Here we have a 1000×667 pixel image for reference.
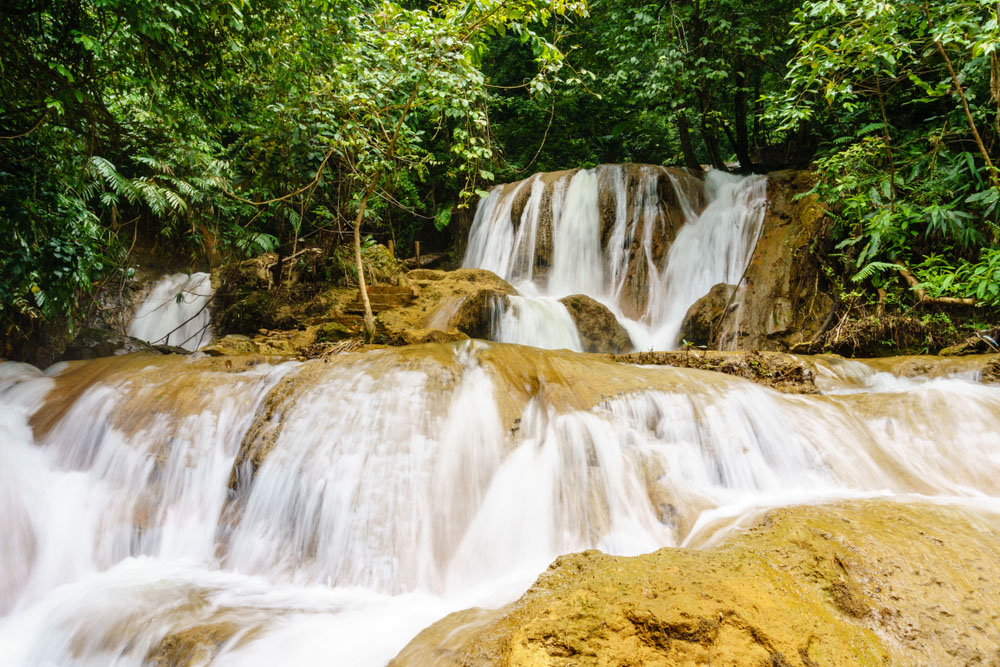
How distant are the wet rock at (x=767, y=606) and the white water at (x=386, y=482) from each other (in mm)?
1268

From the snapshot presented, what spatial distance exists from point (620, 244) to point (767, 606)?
9.83 metres

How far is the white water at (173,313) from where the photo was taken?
31.2ft

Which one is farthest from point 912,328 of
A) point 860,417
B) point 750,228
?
point 750,228

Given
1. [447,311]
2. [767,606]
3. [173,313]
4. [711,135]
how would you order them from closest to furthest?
[767,606] < [447,311] < [173,313] < [711,135]

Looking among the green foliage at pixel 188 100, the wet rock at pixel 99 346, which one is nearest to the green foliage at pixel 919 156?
the green foliage at pixel 188 100

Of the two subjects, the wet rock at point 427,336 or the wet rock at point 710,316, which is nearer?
the wet rock at point 427,336

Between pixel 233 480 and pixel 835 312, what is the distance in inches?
289

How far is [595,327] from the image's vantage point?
8.46 metres

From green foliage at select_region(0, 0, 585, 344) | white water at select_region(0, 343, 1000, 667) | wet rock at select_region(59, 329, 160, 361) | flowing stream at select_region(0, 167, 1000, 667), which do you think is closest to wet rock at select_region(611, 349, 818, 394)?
flowing stream at select_region(0, 167, 1000, 667)

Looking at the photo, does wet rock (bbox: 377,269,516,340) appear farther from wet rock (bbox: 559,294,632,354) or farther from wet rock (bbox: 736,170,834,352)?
wet rock (bbox: 736,170,834,352)

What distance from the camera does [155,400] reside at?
4.84 m

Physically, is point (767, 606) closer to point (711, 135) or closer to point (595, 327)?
point (595, 327)

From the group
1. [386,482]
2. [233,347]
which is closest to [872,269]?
[386,482]

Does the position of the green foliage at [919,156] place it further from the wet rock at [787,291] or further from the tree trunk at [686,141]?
the tree trunk at [686,141]
